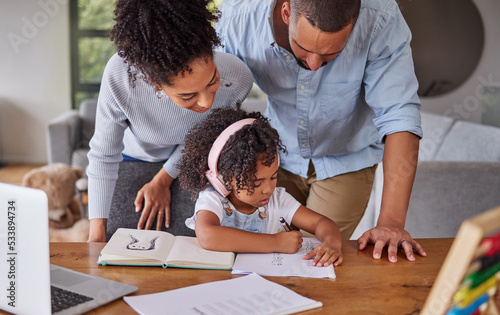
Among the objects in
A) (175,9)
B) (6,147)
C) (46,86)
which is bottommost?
(6,147)

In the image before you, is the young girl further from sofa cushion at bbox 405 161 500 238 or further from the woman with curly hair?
sofa cushion at bbox 405 161 500 238

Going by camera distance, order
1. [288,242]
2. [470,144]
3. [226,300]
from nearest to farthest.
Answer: [226,300] → [288,242] → [470,144]

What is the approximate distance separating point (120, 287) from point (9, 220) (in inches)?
10.5

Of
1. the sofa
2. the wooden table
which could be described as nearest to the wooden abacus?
the wooden table

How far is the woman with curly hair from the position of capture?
1229 millimetres

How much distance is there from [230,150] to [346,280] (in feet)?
1.44

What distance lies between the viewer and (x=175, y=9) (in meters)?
1.23

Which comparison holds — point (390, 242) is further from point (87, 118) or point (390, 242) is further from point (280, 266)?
point (87, 118)

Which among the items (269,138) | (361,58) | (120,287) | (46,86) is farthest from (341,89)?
(46,86)

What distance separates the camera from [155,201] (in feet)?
5.58

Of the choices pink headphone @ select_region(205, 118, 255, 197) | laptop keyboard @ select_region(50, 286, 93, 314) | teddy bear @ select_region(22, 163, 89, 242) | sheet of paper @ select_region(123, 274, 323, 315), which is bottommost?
teddy bear @ select_region(22, 163, 89, 242)

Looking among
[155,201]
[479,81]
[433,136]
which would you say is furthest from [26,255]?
[479,81]

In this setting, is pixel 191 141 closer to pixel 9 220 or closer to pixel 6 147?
pixel 9 220

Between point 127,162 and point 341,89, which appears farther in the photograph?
point 127,162
